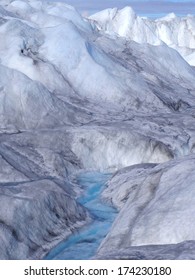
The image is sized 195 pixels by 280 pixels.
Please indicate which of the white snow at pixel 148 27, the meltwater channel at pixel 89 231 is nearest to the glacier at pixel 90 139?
the meltwater channel at pixel 89 231

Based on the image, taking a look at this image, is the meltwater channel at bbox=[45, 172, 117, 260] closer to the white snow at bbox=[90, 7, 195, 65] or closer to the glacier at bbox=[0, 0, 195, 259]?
the glacier at bbox=[0, 0, 195, 259]

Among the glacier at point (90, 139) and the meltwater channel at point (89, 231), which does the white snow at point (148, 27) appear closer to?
the glacier at point (90, 139)

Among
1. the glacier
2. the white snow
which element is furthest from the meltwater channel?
the white snow

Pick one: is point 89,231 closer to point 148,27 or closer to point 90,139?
point 90,139

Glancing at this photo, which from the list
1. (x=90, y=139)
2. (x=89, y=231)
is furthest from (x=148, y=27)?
(x=89, y=231)
